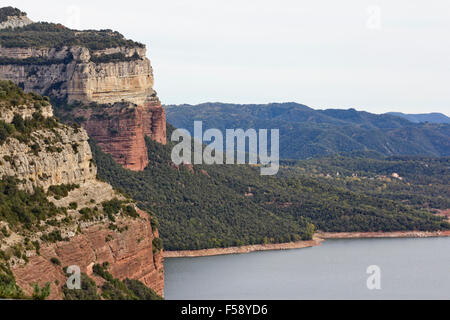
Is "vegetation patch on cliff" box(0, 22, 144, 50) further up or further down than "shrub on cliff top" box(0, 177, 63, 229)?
further up

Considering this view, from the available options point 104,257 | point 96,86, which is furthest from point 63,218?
point 96,86

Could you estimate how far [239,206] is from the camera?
12638 cm

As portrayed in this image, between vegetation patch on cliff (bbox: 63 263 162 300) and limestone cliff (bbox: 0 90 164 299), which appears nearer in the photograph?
limestone cliff (bbox: 0 90 164 299)

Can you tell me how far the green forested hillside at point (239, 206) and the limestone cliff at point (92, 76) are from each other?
2393 millimetres

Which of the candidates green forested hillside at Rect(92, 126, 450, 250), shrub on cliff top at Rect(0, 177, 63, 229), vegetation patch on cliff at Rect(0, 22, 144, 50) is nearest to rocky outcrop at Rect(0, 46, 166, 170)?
vegetation patch on cliff at Rect(0, 22, 144, 50)

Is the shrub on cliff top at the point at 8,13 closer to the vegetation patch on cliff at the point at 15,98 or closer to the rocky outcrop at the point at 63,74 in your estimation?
the rocky outcrop at the point at 63,74

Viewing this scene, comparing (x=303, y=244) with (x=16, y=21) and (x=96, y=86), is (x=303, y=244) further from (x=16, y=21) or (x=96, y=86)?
(x=16, y=21)

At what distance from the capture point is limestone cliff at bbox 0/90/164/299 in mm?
46778

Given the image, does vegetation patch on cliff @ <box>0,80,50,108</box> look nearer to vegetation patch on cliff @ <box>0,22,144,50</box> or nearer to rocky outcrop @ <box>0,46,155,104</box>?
rocky outcrop @ <box>0,46,155,104</box>

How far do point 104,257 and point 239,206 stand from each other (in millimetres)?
72172

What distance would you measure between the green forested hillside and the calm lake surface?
17.2 ft

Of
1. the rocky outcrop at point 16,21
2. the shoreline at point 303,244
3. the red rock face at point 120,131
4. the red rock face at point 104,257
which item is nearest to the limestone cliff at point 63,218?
the red rock face at point 104,257

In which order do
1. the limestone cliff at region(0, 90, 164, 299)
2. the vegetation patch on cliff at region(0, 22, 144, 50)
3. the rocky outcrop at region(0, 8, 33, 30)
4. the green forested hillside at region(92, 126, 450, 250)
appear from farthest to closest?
the rocky outcrop at region(0, 8, 33, 30) → the green forested hillside at region(92, 126, 450, 250) → the vegetation patch on cliff at region(0, 22, 144, 50) → the limestone cliff at region(0, 90, 164, 299)

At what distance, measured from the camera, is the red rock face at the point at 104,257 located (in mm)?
46188
